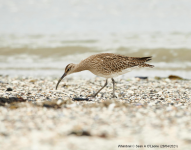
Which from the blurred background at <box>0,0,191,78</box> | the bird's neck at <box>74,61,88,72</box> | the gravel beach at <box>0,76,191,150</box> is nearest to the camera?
the gravel beach at <box>0,76,191,150</box>

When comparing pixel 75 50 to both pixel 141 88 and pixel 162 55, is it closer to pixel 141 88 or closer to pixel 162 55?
pixel 162 55

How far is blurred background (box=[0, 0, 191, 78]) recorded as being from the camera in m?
14.5

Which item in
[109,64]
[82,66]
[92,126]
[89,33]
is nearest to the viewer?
[92,126]

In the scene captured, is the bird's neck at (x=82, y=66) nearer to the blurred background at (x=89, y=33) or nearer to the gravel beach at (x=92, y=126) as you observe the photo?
the gravel beach at (x=92, y=126)

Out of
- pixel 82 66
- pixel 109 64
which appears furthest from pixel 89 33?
pixel 109 64

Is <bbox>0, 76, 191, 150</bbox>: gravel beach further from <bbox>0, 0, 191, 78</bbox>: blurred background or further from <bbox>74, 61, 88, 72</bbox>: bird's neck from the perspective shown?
<bbox>0, 0, 191, 78</bbox>: blurred background

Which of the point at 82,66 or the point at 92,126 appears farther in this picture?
the point at 82,66

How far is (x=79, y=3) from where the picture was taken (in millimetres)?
26438

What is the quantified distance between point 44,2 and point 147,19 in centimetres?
1025

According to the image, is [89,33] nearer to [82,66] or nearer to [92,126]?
[82,66]

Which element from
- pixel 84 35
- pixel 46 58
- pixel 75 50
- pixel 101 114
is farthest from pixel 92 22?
pixel 101 114

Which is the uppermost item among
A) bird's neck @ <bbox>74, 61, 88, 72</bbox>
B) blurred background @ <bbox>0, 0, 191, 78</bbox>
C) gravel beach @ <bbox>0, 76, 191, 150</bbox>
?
blurred background @ <bbox>0, 0, 191, 78</bbox>

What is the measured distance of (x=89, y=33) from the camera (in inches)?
814

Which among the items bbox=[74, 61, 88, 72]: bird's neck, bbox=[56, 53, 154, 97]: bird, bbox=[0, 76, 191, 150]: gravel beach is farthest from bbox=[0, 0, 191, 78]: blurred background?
bbox=[0, 76, 191, 150]: gravel beach
